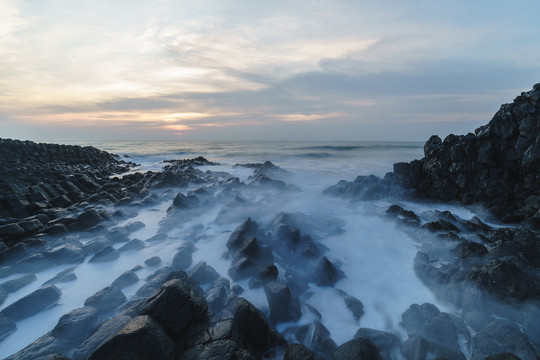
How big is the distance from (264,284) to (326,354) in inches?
63.4

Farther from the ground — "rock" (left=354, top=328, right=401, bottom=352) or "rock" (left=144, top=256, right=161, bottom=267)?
"rock" (left=144, top=256, right=161, bottom=267)

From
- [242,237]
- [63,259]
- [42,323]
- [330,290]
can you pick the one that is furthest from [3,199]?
[330,290]

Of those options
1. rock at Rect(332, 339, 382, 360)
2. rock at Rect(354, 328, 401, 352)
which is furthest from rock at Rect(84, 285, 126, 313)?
rock at Rect(354, 328, 401, 352)

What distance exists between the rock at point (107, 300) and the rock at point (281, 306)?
256 cm

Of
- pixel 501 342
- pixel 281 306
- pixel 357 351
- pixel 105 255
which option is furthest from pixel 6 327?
pixel 501 342

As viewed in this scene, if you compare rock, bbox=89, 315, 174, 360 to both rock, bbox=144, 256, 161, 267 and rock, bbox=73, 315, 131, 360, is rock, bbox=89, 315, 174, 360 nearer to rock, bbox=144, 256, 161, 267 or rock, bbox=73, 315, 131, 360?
rock, bbox=73, 315, 131, 360

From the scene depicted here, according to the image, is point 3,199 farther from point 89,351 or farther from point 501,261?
point 501,261

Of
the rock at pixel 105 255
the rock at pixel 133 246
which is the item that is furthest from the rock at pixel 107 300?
the rock at pixel 133 246

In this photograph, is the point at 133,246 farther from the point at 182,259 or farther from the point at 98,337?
the point at 98,337

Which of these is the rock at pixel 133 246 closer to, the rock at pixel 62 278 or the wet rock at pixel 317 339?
the rock at pixel 62 278

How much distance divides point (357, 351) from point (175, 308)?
7.90 ft

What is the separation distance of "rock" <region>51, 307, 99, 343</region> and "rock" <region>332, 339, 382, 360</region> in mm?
3539

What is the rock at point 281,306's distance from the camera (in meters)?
4.05

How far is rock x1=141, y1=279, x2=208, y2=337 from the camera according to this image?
3.18 meters
